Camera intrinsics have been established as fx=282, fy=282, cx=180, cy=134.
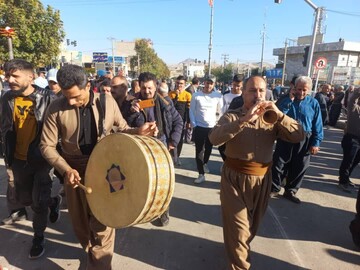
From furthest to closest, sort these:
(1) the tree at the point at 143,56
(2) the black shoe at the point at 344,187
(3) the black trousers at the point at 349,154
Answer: (1) the tree at the point at 143,56 → (2) the black shoe at the point at 344,187 → (3) the black trousers at the point at 349,154

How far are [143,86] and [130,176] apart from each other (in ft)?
5.65

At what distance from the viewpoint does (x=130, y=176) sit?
2.24 metres

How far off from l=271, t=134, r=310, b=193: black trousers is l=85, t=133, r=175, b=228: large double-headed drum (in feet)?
9.96

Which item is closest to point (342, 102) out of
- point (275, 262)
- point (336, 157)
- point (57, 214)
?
point (336, 157)

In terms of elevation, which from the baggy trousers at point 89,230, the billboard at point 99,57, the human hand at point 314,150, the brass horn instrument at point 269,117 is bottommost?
the baggy trousers at point 89,230

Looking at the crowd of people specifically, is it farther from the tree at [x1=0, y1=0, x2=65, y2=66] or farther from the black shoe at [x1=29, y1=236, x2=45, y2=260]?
the tree at [x1=0, y1=0, x2=65, y2=66]

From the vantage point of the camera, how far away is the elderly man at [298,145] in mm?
4371

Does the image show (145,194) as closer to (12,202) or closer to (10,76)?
(10,76)

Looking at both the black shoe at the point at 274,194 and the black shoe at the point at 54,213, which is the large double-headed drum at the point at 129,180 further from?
the black shoe at the point at 274,194

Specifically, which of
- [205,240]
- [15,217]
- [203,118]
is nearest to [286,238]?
[205,240]

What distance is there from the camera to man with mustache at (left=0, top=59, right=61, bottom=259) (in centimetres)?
315

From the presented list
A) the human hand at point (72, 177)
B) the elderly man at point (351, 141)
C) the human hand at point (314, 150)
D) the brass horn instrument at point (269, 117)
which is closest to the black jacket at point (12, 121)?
the human hand at point (72, 177)

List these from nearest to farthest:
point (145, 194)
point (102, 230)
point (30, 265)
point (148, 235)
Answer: point (145, 194), point (102, 230), point (30, 265), point (148, 235)

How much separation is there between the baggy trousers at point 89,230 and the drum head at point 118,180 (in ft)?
0.66
